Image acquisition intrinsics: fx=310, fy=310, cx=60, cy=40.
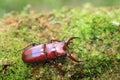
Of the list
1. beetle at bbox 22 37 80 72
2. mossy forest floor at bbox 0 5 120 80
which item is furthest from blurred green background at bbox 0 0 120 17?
beetle at bbox 22 37 80 72

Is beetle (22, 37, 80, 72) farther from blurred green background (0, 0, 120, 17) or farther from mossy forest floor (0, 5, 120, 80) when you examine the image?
blurred green background (0, 0, 120, 17)

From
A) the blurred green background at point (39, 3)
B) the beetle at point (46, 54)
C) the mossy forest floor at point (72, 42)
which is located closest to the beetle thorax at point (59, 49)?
the beetle at point (46, 54)

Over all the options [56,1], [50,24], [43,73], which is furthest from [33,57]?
[56,1]

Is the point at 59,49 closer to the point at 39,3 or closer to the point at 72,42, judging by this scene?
the point at 72,42

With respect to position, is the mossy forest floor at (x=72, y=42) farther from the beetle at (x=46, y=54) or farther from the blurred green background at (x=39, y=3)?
the blurred green background at (x=39, y=3)

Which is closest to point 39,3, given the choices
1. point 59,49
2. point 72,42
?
point 72,42

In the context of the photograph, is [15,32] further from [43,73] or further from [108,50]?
[108,50]

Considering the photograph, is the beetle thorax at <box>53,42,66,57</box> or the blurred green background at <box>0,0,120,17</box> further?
the blurred green background at <box>0,0,120,17</box>

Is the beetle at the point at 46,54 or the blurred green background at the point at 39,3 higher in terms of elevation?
the blurred green background at the point at 39,3
